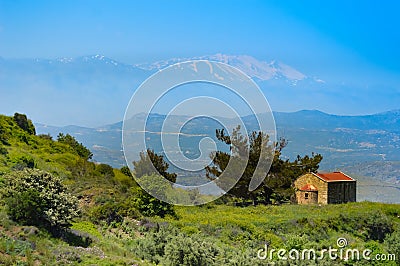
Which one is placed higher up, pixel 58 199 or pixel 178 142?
pixel 178 142

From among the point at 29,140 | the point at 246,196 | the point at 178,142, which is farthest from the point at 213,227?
the point at 29,140

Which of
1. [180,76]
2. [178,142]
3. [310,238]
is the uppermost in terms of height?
[180,76]

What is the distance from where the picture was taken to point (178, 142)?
16.5 meters

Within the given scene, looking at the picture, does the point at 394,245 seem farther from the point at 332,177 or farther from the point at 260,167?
the point at 332,177

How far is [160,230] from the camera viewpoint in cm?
1630

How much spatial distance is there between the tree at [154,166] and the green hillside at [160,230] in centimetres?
135

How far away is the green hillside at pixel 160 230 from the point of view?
1203 centimetres

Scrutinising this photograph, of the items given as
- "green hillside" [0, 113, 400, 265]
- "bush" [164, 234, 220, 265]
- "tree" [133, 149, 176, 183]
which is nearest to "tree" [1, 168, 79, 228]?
"green hillside" [0, 113, 400, 265]

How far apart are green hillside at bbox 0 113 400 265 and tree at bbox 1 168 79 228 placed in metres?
0.10

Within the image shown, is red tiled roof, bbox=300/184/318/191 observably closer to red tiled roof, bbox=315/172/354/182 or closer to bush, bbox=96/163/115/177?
red tiled roof, bbox=315/172/354/182

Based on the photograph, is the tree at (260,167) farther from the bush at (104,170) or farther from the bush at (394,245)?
the bush at (394,245)

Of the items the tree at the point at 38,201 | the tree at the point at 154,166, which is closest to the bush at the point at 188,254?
the tree at the point at 38,201

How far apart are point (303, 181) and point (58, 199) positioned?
21507mm

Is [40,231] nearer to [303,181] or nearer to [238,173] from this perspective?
[238,173]
